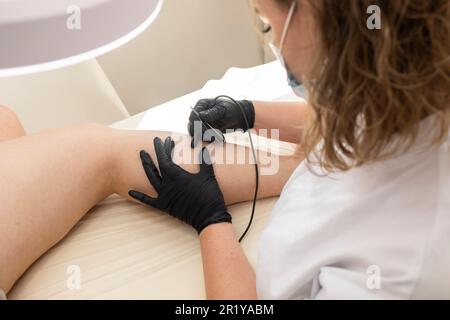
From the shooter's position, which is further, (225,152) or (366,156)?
(225,152)

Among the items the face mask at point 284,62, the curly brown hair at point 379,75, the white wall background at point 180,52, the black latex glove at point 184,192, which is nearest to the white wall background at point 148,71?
the white wall background at point 180,52

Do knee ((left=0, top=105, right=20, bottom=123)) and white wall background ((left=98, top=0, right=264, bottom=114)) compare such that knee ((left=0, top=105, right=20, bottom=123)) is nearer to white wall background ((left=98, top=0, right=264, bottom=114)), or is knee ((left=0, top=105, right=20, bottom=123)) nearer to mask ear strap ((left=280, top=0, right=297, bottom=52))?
white wall background ((left=98, top=0, right=264, bottom=114))

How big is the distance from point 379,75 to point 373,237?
0.87 ft

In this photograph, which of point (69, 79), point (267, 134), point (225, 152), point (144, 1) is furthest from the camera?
point (69, 79)

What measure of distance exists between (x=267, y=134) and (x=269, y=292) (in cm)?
66

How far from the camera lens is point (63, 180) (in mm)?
1120

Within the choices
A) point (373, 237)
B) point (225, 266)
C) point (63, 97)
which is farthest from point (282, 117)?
point (63, 97)

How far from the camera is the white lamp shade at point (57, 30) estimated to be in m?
0.37

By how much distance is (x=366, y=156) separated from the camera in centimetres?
68

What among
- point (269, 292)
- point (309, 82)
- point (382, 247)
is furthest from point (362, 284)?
point (309, 82)

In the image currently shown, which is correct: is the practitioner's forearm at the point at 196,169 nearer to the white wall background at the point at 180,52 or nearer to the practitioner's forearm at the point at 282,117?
the practitioner's forearm at the point at 282,117

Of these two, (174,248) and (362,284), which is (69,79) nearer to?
(174,248)

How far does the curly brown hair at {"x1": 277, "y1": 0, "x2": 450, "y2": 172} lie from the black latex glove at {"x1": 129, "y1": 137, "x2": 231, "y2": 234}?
485 mm

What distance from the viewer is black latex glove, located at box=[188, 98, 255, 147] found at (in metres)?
1.31
